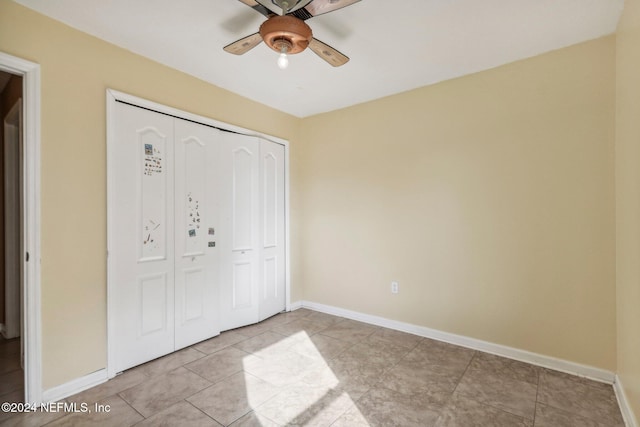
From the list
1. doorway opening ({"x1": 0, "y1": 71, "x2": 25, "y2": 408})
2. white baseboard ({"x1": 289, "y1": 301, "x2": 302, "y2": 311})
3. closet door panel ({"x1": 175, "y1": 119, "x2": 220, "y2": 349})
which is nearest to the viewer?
closet door panel ({"x1": 175, "y1": 119, "x2": 220, "y2": 349})

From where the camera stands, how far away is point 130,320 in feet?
8.16

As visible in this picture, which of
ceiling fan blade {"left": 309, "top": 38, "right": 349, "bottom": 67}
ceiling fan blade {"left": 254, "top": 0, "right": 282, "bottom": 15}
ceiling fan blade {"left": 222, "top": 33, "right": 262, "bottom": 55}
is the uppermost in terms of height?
ceiling fan blade {"left": 254, "top": 0, "right": 282, "bottom": 15}

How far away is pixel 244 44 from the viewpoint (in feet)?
6.53

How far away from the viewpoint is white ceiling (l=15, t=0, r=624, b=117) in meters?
2.00

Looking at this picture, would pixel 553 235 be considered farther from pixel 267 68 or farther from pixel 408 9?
pixel 267 68

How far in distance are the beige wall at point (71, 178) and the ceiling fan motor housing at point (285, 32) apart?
1487 millimetres

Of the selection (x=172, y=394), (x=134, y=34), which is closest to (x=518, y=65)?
(x=134, y=34)

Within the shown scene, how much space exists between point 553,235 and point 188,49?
339cm

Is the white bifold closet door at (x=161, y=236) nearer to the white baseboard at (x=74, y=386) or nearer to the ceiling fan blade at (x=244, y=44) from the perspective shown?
the white baseboard at (x=74, y=386)

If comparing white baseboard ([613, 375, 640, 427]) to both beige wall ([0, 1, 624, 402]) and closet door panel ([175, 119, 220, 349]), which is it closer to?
beige wall ([0, 1, 624, 402])

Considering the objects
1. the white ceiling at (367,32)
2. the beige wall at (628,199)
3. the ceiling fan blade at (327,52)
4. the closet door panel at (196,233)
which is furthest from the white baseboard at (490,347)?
the ceiling fan blade at (327,52)

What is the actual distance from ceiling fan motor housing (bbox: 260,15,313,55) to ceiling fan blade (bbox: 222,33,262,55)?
0.15m

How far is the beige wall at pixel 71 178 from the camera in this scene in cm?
206

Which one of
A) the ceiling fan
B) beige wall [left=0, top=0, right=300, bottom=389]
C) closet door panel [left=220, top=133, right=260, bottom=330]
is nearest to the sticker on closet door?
beige wall [left=0, top=0, right=300, bottom=389]
